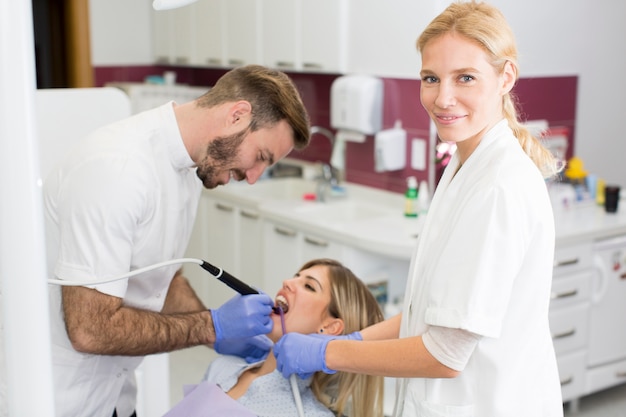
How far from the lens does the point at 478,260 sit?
1.18 meters

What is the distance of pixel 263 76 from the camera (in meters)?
1.69

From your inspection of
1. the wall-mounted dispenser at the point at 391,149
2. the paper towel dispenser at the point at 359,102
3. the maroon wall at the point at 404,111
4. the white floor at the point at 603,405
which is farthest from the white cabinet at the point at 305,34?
the white floor at the point at 603,405

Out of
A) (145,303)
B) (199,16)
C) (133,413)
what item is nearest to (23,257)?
(145,303)

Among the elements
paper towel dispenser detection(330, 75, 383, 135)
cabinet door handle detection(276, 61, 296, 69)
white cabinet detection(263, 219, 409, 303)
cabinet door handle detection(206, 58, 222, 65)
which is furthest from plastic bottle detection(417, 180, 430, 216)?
cabinet door handle detection(206, 58, 222, 65)

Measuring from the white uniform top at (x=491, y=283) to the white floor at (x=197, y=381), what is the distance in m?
2.17

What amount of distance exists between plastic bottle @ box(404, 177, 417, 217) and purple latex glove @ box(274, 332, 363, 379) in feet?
6.34

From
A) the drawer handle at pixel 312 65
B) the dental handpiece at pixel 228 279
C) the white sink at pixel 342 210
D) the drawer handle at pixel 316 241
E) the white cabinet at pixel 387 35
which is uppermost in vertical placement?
the white cabinet at pixel 387 35

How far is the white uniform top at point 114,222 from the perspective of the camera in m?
1.49

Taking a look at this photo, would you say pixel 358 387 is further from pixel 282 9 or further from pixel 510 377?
pixel 282 9

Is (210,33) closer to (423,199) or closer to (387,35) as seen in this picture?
(387,35)

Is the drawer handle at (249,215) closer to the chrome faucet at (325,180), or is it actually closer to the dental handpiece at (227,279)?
the chrome faucet at (325,180)

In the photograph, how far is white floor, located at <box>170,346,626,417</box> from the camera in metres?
3.36

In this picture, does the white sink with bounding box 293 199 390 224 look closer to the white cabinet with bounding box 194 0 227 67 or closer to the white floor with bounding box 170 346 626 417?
the white floor with bounding box 170 346 626 417

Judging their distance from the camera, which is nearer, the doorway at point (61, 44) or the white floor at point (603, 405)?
the white floor at point (603, 405)
